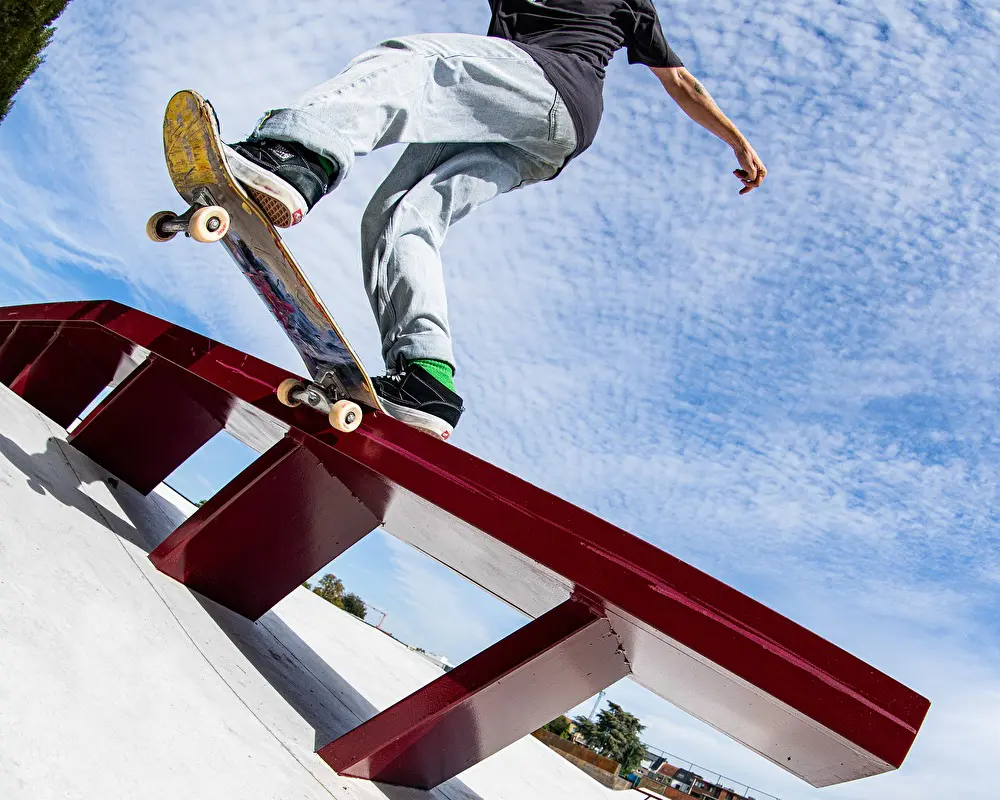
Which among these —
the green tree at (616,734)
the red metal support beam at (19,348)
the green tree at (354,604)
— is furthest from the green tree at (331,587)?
the red metal support beam at (19,348)

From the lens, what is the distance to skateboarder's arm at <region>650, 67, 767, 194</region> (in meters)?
3.03

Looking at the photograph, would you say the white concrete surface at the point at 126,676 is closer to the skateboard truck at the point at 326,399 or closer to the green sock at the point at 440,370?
the skateboard truck at the point at 326,399

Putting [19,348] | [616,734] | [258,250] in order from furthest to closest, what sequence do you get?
[616,734], [19,348], [258,250]

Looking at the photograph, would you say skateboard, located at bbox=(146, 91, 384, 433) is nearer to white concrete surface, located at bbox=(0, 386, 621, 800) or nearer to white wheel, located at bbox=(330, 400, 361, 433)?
white wheel, located at bbox=(330, 400, 361, 433)

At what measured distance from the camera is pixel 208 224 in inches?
75.0

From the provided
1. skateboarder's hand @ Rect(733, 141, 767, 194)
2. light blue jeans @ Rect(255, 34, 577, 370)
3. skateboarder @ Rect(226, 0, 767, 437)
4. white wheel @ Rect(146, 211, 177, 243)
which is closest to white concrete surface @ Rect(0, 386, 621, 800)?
white wheel @ Rect(146, 211, 177, 243)

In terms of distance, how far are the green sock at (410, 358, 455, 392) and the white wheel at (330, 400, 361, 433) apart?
268 mm

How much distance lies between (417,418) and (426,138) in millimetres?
846

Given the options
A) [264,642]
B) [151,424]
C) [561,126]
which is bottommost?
[264,642]

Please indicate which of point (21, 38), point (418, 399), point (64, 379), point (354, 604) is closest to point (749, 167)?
point (418, 399)

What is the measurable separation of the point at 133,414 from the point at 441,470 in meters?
2.17

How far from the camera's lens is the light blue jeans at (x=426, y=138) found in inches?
81.3

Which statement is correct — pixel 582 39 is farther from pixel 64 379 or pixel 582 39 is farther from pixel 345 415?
pixel 64 379

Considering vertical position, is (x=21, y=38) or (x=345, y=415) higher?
(x=21, y=38)
